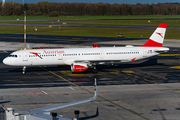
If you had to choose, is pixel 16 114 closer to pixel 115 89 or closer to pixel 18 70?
pixel 115 89

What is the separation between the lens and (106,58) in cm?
5091

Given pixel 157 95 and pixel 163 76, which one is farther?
pixel 163 76

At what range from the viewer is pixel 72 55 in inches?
1973

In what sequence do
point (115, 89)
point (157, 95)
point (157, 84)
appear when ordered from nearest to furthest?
point (157, 95) → point (115, 89) → point (157, 84)

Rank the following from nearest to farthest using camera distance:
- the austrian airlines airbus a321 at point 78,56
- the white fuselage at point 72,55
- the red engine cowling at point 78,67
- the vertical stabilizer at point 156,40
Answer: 1. the red engine cowling at point 78,67
2. the austrian airlines airbus a321 at point 78,56
3. the white fuselage at point 72,55
4. the vertical stabilizer at point 156,40

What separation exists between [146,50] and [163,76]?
6882mm

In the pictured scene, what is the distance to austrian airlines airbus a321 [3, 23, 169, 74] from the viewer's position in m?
48.6

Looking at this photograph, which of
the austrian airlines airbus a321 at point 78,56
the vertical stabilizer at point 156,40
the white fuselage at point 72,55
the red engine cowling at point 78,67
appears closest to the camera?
the red engine cowling at point 78,67

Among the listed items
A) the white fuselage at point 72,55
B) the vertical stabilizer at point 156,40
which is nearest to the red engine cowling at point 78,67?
the white fuselage at point 72,55

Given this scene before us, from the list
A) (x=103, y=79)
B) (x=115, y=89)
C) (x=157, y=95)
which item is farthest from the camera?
(x=103, y=79)

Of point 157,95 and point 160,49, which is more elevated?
point 160,49

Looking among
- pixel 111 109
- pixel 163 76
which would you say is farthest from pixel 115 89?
pixel 163 76

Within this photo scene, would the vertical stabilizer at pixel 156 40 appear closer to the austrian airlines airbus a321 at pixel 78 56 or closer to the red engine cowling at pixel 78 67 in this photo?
the austrian airlines airbus a321 at pixel 78 56

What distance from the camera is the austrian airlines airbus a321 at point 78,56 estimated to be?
4859 cm
